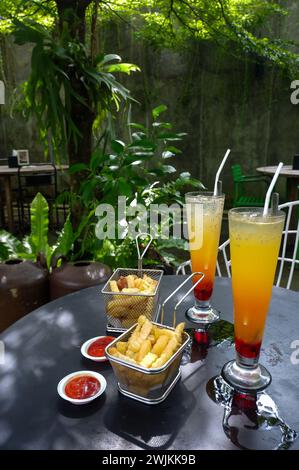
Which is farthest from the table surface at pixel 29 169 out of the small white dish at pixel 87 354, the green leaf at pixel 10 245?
the small white dish at pixel 87 354

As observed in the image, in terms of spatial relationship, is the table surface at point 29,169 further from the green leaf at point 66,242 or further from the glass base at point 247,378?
the glass base at point 247,378

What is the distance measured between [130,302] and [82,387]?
241mm

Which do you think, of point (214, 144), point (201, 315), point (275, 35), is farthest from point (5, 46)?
point (201, 315)

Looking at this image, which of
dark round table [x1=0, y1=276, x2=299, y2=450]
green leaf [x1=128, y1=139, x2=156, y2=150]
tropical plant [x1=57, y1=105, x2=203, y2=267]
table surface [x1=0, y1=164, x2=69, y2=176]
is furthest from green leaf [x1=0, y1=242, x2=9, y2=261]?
table surface [x1=0, y1=164, x2=69, y2=176]

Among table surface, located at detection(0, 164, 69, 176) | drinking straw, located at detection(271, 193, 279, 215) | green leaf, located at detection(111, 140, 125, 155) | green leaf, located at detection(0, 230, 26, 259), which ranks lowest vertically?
green leaf, located at detection(0, 230, 26, 259)

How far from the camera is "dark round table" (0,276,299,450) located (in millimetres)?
596

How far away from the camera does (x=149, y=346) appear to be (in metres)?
0.70

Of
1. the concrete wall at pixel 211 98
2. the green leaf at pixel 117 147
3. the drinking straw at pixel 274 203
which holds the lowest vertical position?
the drinking straw at pixel 274 203

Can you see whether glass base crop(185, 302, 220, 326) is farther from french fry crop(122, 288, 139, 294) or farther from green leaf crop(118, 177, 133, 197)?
green leaf crop(118, 177, 133, 197)

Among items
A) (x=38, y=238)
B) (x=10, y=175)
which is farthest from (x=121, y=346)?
(x=10, y=175)

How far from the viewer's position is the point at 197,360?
0.83 metres

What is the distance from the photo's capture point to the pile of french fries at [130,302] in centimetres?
89

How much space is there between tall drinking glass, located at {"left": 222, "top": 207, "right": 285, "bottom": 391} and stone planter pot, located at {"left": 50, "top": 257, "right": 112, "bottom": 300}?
4.34ft

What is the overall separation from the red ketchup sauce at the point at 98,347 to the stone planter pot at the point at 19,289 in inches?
52.2
